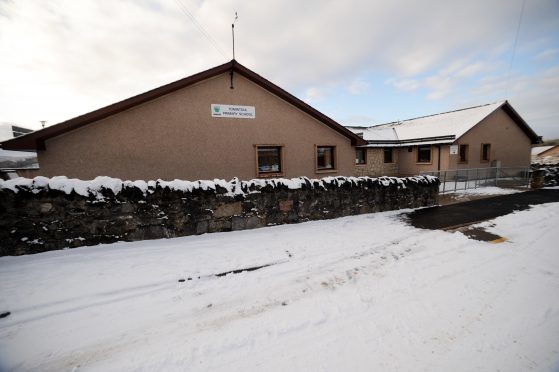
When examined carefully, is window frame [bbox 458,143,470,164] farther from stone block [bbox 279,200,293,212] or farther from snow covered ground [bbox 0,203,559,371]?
stone block [bbox 279,200,293,212]

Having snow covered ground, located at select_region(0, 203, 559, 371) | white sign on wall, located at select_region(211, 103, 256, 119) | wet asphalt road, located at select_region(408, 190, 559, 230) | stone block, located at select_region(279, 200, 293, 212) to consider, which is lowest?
snow covered ground, located at select_region(0, 203, 559, 371)

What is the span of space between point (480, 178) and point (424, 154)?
4266mm

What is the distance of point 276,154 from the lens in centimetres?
1086

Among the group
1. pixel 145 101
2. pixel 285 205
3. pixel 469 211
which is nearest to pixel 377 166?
pixel 469 211

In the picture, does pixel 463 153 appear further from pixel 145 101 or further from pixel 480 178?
pixel 145 101

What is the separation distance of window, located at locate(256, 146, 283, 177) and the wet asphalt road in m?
5.75

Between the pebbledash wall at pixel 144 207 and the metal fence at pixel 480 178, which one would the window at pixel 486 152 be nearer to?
the metal fence at pixel 480 178

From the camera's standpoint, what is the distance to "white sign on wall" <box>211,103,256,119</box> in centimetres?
945

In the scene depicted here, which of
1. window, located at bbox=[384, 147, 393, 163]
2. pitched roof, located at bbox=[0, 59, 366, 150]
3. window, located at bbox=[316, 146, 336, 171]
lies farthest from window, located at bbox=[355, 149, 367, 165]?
pitched roof, located at bbox=[0, 59, 366, 150]

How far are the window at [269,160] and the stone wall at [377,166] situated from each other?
37.2 feet

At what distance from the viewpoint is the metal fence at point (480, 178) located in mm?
14125

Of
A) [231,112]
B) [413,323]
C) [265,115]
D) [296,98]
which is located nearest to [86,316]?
[413,323]

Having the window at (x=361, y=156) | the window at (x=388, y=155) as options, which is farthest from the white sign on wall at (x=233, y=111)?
the window at (x=388, y=155)

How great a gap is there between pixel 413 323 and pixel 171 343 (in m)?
2.81
